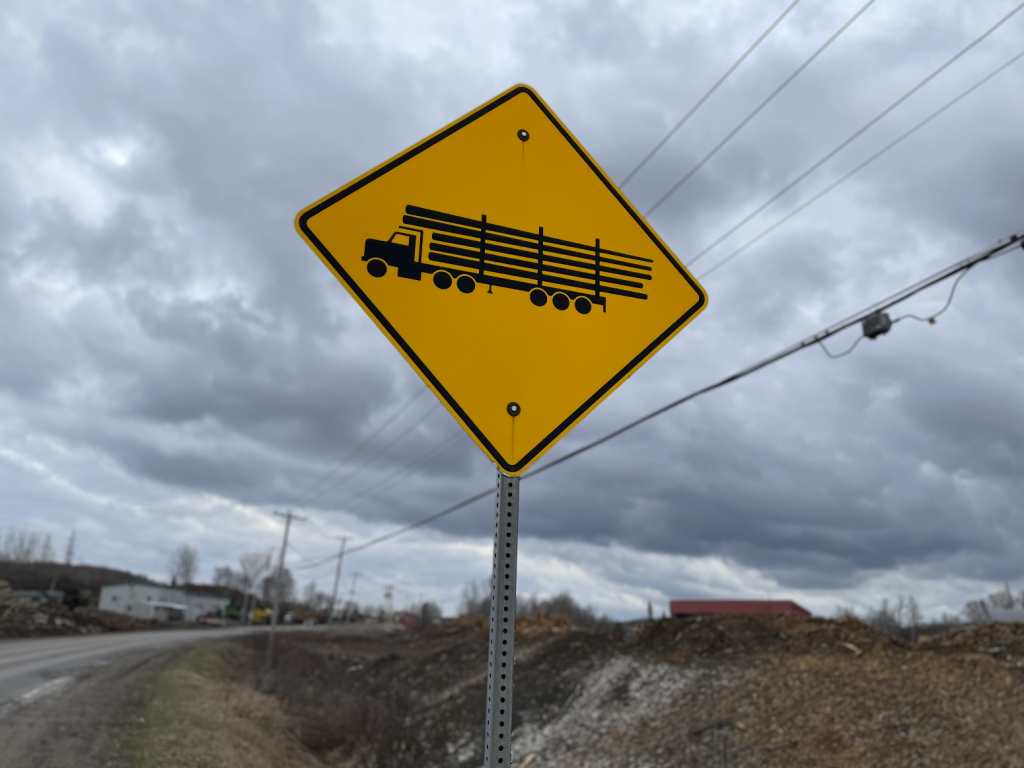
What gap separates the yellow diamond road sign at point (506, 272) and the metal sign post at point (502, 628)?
0.15 meters

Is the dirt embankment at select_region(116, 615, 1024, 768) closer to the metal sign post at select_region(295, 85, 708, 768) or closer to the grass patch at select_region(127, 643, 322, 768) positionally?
the grass patch at select_region(127, 643, 322, 768)

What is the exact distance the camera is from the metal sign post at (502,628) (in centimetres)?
184

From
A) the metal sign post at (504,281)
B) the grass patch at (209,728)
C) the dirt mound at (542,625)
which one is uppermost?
the metal sign post at (504,281)

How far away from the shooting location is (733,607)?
1137 inches

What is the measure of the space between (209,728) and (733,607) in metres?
22.4

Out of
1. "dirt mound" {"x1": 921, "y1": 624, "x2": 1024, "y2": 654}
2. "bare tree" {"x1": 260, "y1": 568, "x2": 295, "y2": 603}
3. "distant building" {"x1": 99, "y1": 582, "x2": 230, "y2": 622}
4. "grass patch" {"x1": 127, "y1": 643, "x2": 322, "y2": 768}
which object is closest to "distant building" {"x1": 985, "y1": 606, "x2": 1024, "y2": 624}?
"dirt mound" {"x1": 921, "y1": 624, "x2": 1024, "y2": 654}

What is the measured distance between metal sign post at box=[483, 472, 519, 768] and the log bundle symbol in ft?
2.05

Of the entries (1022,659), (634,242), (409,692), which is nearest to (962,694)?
(1022,659)

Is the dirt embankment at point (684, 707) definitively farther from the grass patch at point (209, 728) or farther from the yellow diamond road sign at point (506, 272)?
the yellow diamond road sign at point (506, 272)

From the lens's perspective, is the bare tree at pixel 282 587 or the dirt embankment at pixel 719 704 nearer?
the dirt embankment at pixel 719 704

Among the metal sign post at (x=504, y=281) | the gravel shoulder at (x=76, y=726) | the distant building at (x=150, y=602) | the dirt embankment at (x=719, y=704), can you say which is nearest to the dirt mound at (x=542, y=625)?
the dirt embankment at (x=719, y=704)

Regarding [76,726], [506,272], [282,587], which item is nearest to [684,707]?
[76,726]

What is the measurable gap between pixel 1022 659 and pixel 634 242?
1663 cm

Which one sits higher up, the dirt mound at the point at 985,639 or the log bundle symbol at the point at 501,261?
the log bundle symbol at the point at 501,261
